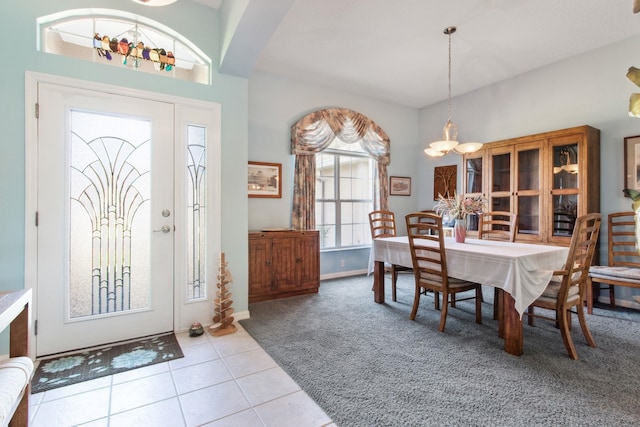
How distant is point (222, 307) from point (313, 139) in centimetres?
266

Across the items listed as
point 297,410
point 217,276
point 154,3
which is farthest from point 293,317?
point 154,3

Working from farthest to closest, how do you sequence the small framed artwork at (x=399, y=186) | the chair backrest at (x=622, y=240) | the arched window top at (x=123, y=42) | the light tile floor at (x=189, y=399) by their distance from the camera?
the small framed artwork at (x=399, y=186), the chair backrest at (x=622, y=240), the arched window top at (x=123, y=42), the light tile floor at (x=189, y=399)

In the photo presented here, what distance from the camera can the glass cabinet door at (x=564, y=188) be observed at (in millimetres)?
3424

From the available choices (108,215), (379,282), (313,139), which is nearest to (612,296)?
(379,282)

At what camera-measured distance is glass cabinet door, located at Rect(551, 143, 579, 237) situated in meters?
3.42

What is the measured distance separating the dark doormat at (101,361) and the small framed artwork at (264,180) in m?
2.08

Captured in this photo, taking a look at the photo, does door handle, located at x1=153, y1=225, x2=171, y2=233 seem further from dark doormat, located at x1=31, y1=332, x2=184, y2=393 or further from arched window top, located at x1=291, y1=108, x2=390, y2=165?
arched window top, located at x1=291, y1=108, x2=390, y2=165

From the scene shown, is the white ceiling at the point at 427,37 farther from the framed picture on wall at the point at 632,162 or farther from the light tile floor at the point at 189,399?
the light tile floor at the point at 189,399

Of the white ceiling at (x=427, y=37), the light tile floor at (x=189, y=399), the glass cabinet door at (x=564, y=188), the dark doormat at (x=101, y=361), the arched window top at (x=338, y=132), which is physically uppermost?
the white ceiling at (x=427, y=37)

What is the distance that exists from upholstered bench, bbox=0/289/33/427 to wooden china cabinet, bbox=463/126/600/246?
4625 mm

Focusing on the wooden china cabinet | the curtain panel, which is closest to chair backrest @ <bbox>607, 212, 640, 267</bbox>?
the wooden china cabinet

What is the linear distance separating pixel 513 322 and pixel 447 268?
62cm

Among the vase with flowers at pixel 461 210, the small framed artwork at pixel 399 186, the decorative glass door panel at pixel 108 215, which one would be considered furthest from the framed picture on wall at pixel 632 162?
the decorative glass door panel at pixel 108 215

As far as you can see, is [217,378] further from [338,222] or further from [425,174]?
[425,174]
